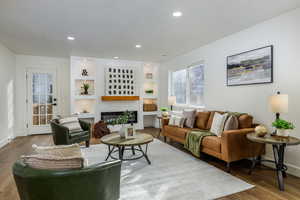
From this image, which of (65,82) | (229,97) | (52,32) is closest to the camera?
(52,32)

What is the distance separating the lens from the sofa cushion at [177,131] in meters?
3.85

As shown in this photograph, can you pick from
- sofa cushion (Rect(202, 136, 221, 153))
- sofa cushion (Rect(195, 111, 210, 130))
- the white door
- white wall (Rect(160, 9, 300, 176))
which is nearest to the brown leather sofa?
sofa cushion (Rect(202, 136, 221, 153))

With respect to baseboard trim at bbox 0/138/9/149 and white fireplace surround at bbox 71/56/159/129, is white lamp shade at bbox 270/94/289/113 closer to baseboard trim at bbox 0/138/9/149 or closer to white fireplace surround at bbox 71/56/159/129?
white fireplace surround at bbox 71/56/159/129

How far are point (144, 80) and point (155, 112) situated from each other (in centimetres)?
130

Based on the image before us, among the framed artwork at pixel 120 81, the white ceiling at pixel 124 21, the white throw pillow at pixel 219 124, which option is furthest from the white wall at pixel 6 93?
the white throw pillow at pixel 219 124

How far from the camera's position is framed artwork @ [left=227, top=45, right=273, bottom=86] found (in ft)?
10.1

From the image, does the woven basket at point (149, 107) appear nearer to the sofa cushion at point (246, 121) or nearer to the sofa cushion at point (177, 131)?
the sofa cushion at point (177, 131)

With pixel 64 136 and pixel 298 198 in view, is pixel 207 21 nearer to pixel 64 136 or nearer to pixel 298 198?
pixel 298 198

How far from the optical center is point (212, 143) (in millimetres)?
3029

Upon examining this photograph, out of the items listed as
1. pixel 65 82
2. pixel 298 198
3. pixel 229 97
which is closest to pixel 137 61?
pixel 65 82

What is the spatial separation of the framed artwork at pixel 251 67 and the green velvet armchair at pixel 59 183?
3159 mm

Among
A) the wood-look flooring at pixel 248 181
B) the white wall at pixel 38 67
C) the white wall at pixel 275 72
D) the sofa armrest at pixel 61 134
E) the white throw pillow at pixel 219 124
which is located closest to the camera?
the wood-look flooring at pixel 248 181

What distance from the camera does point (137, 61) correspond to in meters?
6.50

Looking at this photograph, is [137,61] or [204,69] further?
[137,61]
